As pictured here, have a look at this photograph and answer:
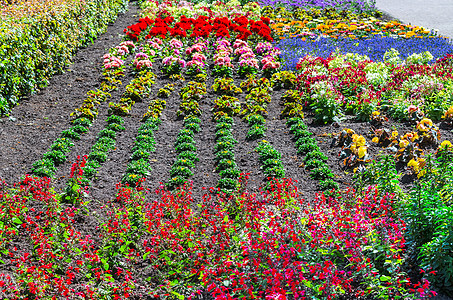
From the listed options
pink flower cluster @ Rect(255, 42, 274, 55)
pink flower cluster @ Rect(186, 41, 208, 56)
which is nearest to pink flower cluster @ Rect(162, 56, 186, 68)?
pink flower cluster @ Rect(186, 41, 208, 56)

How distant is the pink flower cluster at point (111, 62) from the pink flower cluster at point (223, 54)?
8.00ft

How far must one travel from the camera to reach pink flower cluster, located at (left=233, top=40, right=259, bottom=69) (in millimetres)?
10538

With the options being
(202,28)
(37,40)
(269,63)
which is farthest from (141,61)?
(269,63)

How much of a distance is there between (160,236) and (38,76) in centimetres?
643

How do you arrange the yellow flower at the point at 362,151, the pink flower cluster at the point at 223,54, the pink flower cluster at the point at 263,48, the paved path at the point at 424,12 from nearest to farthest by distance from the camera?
the yellow flower at the point at 362,151
the pink flower cluster at the point at 223,54
the pink flower cluster at the point at 263,48
the paved path at the point at 424,12

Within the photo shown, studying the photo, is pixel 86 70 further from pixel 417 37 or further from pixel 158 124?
pixel 417 37

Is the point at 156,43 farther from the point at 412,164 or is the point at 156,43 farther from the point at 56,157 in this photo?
the point at 412,164

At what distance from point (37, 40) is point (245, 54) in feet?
16.2

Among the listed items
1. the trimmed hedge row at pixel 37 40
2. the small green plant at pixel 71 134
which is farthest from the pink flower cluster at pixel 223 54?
the small green plant at pixel 71 134

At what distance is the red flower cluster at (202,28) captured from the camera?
40.5ft

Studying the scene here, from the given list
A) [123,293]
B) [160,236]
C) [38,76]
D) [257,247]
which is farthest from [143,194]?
[38,76]

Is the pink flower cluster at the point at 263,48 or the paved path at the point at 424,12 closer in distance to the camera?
the pink flower cluster at the point at 263,48

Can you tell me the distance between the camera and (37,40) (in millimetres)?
9375

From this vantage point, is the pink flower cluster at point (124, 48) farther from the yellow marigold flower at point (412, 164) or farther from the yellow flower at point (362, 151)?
the yellow marigold flower at point (412, 164)
